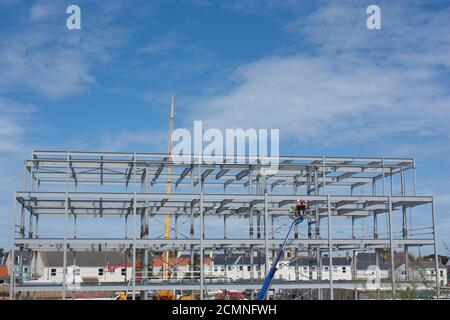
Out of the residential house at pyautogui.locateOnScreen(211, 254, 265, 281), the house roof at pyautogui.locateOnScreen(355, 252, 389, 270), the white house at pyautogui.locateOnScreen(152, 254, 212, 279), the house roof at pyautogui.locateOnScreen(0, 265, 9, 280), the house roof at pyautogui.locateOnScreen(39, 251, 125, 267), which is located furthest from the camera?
the house roof at pyautogui.locateOnScreen(0, 265, 9, 280)

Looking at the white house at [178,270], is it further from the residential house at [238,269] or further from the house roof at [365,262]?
the house roof at [365,262]

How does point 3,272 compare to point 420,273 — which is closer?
point 420,273

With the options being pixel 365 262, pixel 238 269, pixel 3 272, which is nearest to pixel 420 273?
pixel 238 269

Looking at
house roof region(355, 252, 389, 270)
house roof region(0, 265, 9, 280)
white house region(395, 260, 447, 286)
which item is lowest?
house roof region(0, 265, 9, 280)

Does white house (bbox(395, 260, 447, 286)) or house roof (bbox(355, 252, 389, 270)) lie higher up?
white house (bbox(395, 260, 447, 286))

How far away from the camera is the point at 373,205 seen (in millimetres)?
35875

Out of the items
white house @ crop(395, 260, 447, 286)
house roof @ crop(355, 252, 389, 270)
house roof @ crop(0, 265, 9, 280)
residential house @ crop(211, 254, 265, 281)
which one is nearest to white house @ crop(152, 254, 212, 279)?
residential house @ crop(211, 254, 265, 281)

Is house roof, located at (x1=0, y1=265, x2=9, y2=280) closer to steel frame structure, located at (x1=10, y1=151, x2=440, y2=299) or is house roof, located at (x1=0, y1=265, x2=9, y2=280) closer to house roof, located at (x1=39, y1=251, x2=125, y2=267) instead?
house roof, located at (x1=39, y1=251, x2=125, y2=267)

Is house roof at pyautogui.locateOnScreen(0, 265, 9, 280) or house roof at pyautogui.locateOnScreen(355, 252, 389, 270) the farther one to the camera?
house roof at pyautogui.locateOnScreen(0, 265, 9, 280)

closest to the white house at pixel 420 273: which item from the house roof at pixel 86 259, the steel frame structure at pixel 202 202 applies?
the steel frame structure at pixel 202 202

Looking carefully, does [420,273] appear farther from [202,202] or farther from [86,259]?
[86,259]

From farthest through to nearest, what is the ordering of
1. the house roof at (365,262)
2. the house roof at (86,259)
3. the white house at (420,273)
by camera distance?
the house roof at (86,259) < the house roof at (365,262) < the white house at (420,273)
